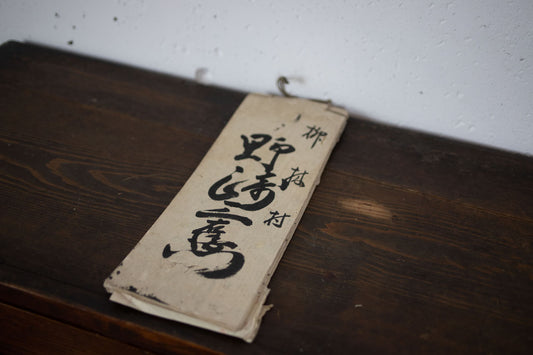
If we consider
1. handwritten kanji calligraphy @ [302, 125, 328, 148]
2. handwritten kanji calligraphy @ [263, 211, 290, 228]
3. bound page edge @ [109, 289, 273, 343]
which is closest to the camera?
bound page edge @ [109, 289, 273, 343]

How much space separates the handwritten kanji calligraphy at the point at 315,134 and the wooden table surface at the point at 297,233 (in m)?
0.04

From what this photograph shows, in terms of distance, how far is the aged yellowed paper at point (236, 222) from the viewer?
1.56 ft

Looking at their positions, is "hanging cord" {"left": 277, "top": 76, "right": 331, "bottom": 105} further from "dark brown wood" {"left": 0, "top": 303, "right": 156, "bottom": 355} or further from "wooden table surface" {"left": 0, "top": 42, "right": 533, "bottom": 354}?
"dark brown wood" {"left": 0, "top": 303, "right": 156, "bottom": 355}

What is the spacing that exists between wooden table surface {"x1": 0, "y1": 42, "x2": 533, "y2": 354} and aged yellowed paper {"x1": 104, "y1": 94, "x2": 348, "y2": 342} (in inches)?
0.9

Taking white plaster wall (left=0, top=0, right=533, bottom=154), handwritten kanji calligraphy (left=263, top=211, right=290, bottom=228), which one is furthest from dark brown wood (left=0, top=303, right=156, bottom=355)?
white plaster wall (left=0, top=0, right=533, bottom=154)

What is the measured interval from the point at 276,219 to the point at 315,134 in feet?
0.63

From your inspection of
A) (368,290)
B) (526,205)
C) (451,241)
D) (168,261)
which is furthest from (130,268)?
(526,205)

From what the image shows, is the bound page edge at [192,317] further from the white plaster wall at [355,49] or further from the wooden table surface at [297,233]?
the white plaster wall at [355,49]

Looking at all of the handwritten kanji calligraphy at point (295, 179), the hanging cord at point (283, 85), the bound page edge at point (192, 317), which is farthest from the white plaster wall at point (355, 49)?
the bound page edge at point (192, 317)

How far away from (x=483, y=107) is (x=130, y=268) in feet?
1.92

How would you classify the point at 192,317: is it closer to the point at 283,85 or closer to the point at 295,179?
the point at 295,179

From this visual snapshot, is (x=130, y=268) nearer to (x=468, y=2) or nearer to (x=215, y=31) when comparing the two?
(x=215, y=31)

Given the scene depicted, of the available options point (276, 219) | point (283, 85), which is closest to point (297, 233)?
point (276, 219)

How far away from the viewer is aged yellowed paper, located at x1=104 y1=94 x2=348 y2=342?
0.48 m
